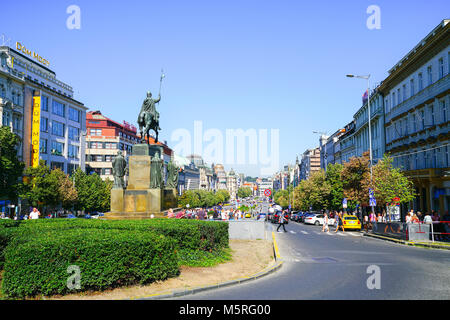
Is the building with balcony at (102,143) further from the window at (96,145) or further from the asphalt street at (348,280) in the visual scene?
the asphalt street at (348,280)

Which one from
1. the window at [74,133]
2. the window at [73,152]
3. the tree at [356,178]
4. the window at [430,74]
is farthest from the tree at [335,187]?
the window at [74,133]

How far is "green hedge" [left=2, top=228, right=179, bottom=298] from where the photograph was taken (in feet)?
26.4

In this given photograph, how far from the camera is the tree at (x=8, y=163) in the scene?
120ft

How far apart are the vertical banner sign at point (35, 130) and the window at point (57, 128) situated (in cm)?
605

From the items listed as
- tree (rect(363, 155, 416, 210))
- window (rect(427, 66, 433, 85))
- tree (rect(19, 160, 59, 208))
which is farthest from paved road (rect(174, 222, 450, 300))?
tree (rect(19, 160, 59, 208))

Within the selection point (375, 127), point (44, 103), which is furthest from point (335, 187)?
point (44, 103)

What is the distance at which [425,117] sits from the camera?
36781mm

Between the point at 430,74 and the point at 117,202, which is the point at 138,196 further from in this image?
the point at 430,74

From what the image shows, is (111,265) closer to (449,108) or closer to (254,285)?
(254,285)

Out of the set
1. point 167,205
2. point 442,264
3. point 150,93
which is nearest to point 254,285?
point 442,264

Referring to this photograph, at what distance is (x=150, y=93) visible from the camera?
68.8 ft

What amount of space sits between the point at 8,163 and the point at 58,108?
92.5 ft

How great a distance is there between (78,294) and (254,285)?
410cm

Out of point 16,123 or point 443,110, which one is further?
point 16,123
